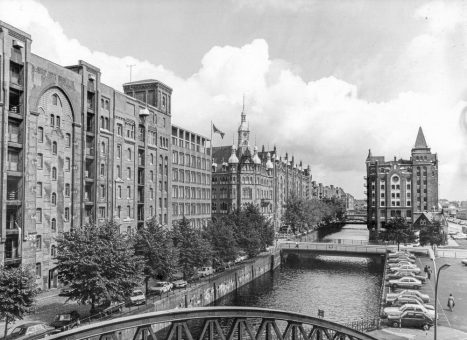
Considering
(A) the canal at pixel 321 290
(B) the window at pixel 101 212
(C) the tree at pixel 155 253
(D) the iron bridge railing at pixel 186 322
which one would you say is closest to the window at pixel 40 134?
(B) the window at pixel 101 212

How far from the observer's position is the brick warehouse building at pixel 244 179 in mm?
138750

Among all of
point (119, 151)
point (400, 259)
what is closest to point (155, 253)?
point (119, 151)

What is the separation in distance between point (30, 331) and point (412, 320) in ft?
105

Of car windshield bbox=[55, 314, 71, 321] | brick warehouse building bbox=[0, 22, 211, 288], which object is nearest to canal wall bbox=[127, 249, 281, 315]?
car windshield bbox=[55, 314, 71, 321]

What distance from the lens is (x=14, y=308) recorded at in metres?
35.2

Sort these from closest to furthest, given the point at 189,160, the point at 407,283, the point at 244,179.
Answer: the point at 407,283 → the point at 189,160 → the point at 244,179

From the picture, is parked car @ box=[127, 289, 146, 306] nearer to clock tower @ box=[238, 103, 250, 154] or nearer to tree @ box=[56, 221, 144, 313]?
Answer: tree @ box=[56, 221, 144, 313]

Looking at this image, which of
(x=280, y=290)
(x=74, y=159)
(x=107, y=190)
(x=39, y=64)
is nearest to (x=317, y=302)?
(x=280, y=290)

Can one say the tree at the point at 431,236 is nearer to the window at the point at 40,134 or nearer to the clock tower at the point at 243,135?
the clock tower at the point at 243,135

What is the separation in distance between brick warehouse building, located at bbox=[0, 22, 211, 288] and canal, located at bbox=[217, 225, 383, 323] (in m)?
21.4

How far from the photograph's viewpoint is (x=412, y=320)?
43094 mm

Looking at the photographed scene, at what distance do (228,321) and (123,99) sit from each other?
35.9 m

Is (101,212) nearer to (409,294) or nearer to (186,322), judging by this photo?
(409,294)

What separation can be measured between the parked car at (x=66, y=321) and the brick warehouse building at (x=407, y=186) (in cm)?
13593
